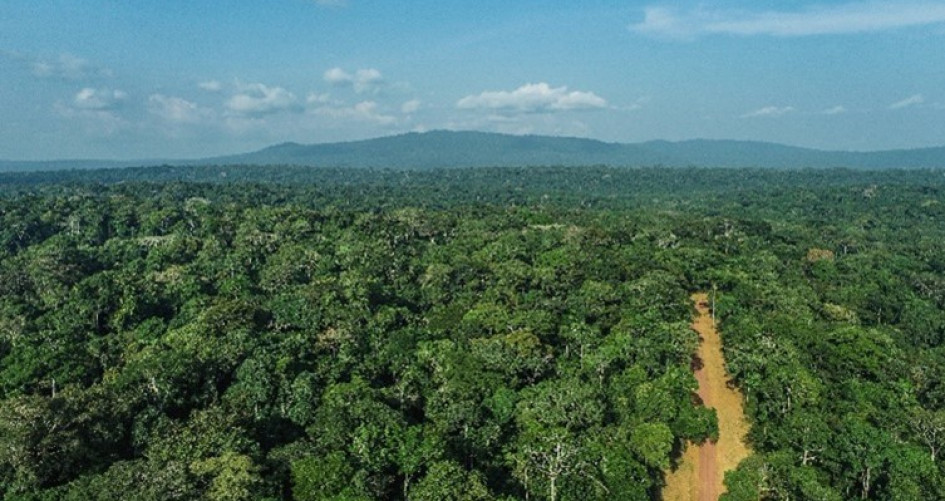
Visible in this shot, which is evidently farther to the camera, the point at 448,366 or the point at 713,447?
the point at 448,366

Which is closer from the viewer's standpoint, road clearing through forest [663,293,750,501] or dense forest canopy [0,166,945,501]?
dense forest canopy [0,166,945,501]

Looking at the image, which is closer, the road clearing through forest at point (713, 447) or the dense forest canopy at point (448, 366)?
the dense forest canopy at point (448, 366)

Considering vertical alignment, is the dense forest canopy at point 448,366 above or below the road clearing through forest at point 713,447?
above

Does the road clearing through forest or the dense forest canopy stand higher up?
the dense forest canopy

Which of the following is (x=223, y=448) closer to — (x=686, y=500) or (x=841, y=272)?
(x=686, y=500)
